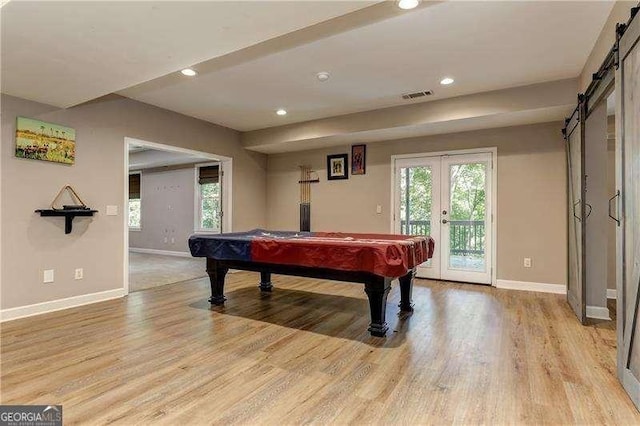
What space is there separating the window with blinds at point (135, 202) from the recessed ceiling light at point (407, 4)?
8.79 m

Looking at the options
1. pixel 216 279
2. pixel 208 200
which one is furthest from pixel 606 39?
pixel 208 200

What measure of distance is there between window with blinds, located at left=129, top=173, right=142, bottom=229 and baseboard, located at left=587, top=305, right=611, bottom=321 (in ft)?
31.7

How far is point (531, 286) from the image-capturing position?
4570 mm

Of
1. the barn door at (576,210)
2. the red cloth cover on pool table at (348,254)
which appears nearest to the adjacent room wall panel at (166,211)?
the red cloth cover on pool table at (348,254)

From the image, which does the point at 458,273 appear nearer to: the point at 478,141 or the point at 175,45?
the point at 478,141

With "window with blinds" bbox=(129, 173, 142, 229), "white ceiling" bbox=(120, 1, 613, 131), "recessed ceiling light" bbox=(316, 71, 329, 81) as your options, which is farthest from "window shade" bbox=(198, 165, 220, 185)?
"recessed ceiling light" bbox=(316, 71, 329, 81)

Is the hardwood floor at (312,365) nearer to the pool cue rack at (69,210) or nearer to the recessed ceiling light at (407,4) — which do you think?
the pool cue rack at (69,210)

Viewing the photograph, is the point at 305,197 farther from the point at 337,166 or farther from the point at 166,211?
the point at 166,211

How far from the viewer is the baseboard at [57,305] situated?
3.28 m

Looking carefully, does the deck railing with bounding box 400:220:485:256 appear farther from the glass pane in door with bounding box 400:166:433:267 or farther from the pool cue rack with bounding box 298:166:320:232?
the pool cue rack with bounding box 298:166:320:232

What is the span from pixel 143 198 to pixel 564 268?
9.42m

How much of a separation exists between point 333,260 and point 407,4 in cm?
199

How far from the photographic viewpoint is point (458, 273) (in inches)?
200

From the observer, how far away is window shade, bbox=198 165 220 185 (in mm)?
7749
